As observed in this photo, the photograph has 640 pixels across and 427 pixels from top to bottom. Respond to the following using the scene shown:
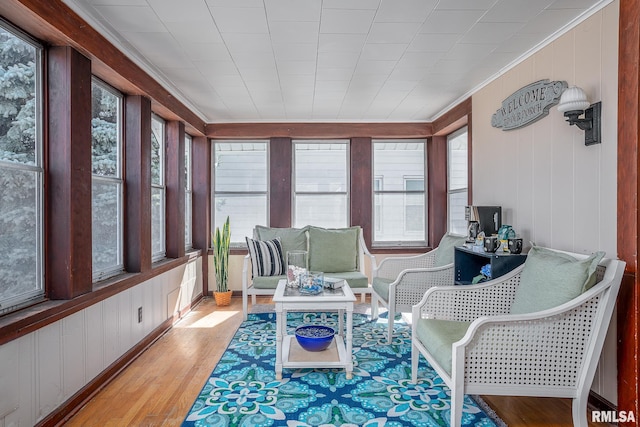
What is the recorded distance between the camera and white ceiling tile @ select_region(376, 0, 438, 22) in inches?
88.7

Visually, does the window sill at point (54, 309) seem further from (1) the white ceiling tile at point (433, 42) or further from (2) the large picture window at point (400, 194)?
Result: (2) the large picture window at point (400, 194)

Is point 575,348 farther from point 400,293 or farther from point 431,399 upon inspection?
point 400,293

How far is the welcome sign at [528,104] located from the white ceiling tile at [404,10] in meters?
1.06

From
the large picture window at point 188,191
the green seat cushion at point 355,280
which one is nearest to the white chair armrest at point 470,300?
the green seat cushion at point 355,280

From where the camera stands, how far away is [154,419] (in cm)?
221

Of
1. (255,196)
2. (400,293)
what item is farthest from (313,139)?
(400,293)

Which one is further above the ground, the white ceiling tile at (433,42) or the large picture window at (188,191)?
the white ceiling tile at (433,42)

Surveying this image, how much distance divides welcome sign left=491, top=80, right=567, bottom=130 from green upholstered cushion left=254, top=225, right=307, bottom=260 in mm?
2447

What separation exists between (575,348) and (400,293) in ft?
5.26

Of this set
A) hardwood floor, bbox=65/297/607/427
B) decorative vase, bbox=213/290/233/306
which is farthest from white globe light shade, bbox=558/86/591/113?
decorative vase, bbox=213/290/233/306

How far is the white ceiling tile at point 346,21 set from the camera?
2367 millimetres

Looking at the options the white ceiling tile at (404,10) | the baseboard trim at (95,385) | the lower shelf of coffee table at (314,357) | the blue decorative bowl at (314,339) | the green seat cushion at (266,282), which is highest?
the white ceiling tile at (404,10)

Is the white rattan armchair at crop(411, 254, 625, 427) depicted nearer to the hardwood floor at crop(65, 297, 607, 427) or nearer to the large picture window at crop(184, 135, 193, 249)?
the hardwood floor at crop(65, 297, 607, 427)

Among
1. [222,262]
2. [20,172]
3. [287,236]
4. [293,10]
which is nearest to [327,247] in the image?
[287,236]
